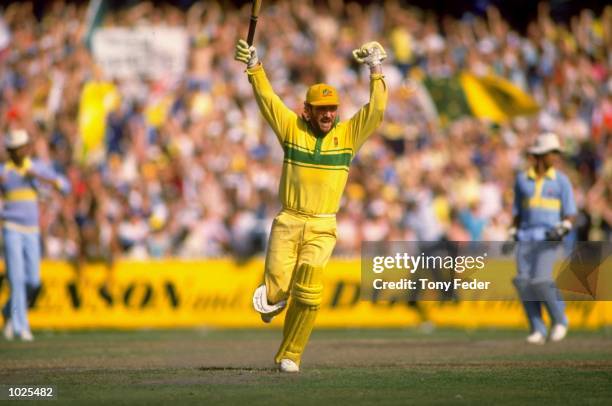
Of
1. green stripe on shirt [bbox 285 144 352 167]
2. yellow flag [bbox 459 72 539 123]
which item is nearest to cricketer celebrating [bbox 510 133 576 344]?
green stripe on shirt [bbox 285 144 352 167]

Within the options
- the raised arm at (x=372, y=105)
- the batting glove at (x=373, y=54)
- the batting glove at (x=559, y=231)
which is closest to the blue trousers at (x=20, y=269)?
the batting glove at (x=559, y=231)

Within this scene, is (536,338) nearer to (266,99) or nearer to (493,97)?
(266,99)

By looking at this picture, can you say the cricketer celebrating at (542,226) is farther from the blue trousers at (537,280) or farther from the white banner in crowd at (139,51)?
the white banner in crowd at (139,51)

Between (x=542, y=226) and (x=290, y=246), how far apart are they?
5852 mm

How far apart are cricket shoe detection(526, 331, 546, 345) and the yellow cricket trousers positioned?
5.72 metres

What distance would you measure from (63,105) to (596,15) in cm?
1363

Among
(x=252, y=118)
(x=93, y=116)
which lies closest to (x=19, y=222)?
(x=93, y=116)

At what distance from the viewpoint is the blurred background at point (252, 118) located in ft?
74.0

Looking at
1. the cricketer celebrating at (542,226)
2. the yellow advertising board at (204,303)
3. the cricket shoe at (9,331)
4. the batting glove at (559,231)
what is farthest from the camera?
the yellow advertising board at (204,303)

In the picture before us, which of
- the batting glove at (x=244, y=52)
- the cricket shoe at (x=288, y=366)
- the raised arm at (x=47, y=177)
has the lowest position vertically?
the cricket shoe at (x=288, y=366)

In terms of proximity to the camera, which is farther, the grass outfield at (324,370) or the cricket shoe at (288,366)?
the cricket shoe at (288,366)

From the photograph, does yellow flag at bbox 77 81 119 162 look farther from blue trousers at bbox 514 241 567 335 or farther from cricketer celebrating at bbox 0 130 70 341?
blue trousers at bbox 514 241 567 335

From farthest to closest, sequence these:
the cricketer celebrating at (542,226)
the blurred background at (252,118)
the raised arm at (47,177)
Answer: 1. the blurred background at (252,118)
2. the raised arm at (47,177)
3. the cricketer celebrating at (542,226)

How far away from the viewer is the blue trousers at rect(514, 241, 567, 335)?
1616cm
